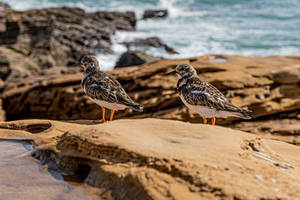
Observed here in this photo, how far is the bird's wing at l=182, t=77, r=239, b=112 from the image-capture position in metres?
7.38

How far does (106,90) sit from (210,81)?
4297mm

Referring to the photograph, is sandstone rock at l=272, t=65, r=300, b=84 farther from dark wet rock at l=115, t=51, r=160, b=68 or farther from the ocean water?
the ocean water

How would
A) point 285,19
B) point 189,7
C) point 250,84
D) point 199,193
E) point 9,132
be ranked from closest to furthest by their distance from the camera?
point 199,193 < point 9,132 < point 250,84 < point 285,19 < point 189,7

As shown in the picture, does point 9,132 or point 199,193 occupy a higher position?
point 199,193

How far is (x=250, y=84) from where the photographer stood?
10758 millimetres

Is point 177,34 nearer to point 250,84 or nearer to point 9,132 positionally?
point 250,84

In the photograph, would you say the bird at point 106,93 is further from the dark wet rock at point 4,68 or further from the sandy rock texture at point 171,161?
the dark wet rock at point 4,68

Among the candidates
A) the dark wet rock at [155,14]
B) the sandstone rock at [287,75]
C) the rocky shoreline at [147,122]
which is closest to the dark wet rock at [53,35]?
the rocky shoreline at [147,122]

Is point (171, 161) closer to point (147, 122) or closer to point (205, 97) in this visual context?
point (147, 122)

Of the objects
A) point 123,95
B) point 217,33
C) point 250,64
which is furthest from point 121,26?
point 123,95

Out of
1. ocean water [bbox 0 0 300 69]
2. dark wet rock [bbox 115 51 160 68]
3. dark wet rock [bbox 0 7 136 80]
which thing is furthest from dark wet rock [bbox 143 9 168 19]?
dark wet rock [bbox 115 51 160 68]

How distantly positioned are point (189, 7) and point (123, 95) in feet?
109

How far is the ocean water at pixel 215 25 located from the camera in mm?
25688

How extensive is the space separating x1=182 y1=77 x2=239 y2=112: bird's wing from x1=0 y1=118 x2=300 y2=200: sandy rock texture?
1.68 metres
